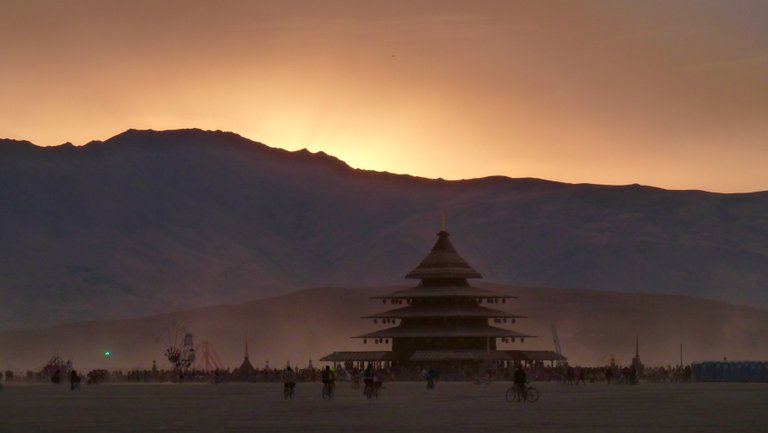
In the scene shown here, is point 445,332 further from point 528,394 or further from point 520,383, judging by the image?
point 520,383

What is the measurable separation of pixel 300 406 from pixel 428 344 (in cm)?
6698

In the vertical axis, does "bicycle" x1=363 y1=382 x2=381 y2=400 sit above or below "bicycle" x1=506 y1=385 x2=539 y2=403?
above

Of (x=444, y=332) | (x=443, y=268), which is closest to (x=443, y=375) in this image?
(x=444, y=332)

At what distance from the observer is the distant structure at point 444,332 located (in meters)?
130

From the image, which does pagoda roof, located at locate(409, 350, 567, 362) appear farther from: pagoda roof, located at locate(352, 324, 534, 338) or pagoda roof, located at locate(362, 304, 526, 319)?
pagoda roof, located at locate(362, 304, 526, 319)

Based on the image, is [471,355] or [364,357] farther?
A: [364,357]

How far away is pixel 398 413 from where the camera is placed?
57156mm

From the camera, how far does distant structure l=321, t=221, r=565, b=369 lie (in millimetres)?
130250

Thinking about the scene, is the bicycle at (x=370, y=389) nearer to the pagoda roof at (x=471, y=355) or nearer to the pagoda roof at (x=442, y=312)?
the pagoda roof at (x=471, y=355)

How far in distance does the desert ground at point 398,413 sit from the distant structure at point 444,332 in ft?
169

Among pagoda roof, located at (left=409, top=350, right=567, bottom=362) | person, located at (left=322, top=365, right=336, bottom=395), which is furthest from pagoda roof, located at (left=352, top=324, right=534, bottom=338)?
person, located at (left=322, top=365, right=336, bottom=395)

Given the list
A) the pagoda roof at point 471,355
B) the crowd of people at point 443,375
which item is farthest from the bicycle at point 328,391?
the pagoda roof at point 471,355

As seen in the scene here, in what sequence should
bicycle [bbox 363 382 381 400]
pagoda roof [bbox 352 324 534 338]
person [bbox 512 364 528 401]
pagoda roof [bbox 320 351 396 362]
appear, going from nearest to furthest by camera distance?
person [bbox 512 364 528 401] → bicycle [bbox 363 382 381 400] → pagoda roof [bbox 352 324 534 338] → pagoda roof [bbox 320 351 396 362]

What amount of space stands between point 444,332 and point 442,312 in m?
2.30
